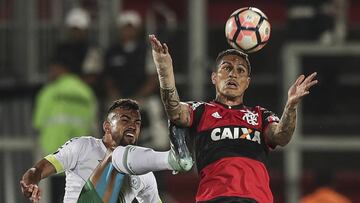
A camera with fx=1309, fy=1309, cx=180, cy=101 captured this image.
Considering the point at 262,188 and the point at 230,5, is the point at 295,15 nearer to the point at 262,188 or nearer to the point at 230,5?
the point at 230,5

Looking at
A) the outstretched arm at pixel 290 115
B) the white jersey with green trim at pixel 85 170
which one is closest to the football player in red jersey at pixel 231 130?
the outstretched arm at pixel 290 115

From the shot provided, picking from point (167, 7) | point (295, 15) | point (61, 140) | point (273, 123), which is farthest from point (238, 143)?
point (167, 7)

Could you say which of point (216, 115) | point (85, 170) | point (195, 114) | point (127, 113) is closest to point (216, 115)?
point (216, 115)

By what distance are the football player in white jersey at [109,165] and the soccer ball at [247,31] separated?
0.93 m

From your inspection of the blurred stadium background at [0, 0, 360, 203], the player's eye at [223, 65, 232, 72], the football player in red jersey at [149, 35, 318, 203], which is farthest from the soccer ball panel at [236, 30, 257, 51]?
the blurred stadium background at [0, 0, 360, 203]

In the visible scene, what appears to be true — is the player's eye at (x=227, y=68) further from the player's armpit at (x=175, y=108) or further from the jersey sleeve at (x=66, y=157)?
the jersey sleeve at (x=66, y=157)

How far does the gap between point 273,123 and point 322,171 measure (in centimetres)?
565

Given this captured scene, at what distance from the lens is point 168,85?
28.9ft

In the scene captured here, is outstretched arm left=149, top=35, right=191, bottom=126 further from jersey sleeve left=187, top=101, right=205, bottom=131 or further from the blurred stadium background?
the blurred stadium background

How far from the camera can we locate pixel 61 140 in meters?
14.3

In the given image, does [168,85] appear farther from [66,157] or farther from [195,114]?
[66,157]

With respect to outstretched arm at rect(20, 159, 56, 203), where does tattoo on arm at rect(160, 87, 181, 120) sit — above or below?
above

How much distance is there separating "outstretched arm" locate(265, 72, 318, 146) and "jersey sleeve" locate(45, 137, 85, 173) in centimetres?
133

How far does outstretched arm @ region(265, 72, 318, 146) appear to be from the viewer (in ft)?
28.9
